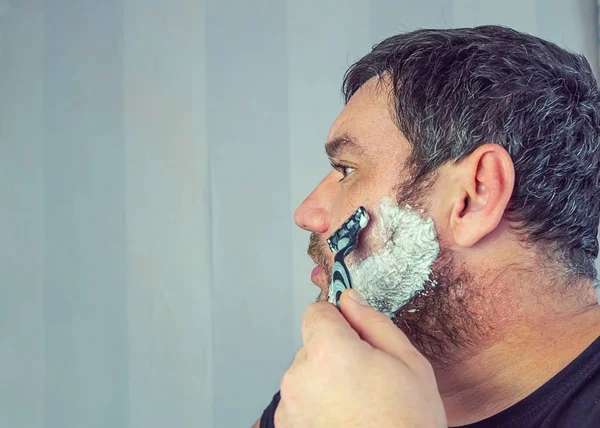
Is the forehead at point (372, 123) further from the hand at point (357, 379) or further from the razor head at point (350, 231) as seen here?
the hand at point (357, 379)

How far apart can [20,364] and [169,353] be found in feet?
1.29

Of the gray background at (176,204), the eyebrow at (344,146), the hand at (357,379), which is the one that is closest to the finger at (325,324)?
the hand at (357,379)

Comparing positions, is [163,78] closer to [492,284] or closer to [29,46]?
[29,46]

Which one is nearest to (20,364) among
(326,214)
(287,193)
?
(287,193)

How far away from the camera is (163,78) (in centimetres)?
182

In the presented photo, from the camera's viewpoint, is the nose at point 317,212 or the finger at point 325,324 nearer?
the finger at point 325,324

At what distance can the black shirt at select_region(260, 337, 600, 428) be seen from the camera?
0.76 meters

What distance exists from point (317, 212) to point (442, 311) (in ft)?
0.87

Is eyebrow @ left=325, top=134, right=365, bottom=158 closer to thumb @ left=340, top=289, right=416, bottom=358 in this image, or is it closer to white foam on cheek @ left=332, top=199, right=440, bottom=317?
white foam on cheek @ left=332, top=199, right=440, bottom=317

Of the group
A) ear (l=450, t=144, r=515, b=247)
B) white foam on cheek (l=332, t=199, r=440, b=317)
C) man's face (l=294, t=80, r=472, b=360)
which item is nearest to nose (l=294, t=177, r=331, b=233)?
man's face (l=294, t=80, r=472, b=360)

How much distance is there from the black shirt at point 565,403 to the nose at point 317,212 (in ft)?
1.28

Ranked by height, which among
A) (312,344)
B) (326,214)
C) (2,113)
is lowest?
(312,344)

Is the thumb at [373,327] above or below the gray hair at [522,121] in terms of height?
below

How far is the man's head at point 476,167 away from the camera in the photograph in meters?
0.92
